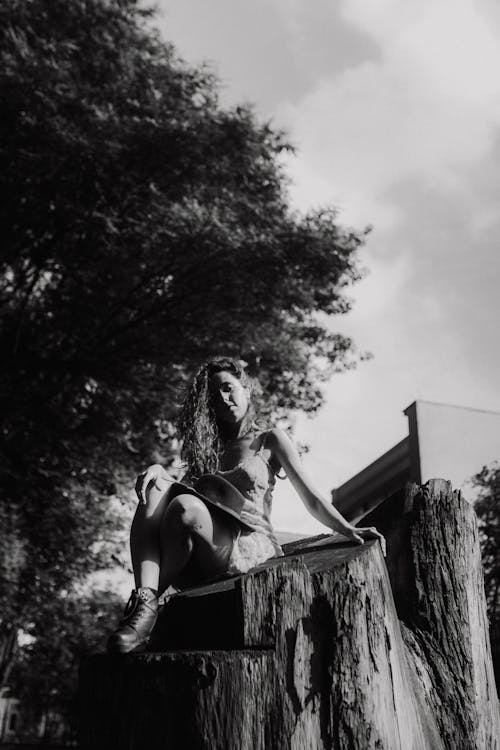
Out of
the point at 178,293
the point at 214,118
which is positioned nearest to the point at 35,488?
the point at 178,293

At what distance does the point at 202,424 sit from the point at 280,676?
1736 millimetres

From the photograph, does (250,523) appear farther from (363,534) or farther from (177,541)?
(363,534)

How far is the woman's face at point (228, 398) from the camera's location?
160 inches

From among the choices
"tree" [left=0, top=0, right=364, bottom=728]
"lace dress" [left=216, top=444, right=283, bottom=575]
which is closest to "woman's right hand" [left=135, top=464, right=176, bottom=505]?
"lace dress" [left=216, top=444, right=283, bottom=575]

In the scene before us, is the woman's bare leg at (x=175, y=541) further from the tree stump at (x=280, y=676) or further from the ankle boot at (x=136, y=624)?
the tree stump at (x=280, y=676)

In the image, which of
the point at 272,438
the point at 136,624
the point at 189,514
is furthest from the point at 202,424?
the point at 136,624

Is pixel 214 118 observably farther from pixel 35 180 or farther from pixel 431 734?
pixel 431 734

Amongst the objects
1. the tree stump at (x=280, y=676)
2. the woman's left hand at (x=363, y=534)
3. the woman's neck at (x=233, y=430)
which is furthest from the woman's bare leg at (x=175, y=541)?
the woman's neck at (x=233, y=430)

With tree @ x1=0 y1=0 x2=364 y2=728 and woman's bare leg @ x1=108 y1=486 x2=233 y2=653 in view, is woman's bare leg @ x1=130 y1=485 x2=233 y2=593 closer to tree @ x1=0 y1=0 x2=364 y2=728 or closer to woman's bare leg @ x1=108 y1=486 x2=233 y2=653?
woman's bare leg @ x1=108 y1=486 x2=233 y2=653

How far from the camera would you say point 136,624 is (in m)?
2.95

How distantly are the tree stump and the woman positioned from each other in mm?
162

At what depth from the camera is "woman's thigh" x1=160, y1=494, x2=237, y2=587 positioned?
327 centimetres

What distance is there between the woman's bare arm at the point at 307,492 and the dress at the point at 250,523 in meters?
0.08

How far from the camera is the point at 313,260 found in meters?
11.7
